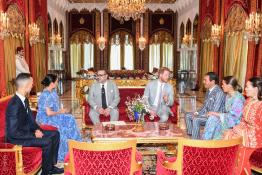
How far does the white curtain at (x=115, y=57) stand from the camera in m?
20.9

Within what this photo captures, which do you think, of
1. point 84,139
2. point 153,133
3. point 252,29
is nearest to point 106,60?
point 252,29

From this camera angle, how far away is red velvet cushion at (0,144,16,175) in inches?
132

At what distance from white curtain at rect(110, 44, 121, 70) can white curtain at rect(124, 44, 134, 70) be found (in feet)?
1.45

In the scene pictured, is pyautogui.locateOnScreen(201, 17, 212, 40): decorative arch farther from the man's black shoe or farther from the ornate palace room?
the man's black shoe

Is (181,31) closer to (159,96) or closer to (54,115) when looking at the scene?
(159,96)

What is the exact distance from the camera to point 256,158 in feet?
12.5

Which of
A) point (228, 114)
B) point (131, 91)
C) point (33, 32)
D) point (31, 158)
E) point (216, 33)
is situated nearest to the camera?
point (31, 158)

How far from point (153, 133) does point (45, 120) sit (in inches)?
68.7

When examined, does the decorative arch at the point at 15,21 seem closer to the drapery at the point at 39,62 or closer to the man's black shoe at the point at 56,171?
the drapery at the point at 39,62

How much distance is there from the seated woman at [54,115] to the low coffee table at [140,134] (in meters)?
0.55

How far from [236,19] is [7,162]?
9.01 m

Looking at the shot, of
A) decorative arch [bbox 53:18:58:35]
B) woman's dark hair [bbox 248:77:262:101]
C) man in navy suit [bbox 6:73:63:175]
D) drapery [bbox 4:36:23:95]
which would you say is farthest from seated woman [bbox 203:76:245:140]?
decorative arch [bbox 53:18:58:35]

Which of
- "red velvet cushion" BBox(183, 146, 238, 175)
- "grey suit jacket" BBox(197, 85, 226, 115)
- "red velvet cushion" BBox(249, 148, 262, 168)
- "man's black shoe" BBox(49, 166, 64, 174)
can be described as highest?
"grey suit jacket" BBox(197, 85, 226, 115)

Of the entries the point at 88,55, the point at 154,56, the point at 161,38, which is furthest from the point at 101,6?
the point at 154,56
